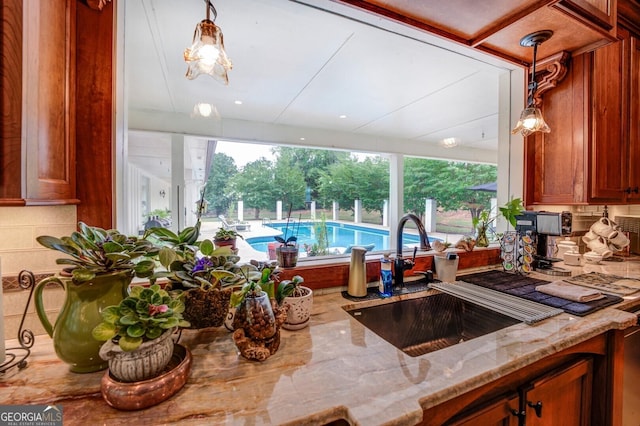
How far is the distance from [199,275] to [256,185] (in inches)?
110

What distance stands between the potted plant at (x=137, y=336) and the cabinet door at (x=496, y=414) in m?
0.71

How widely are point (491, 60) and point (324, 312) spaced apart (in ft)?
6.12

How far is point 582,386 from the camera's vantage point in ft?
3.14

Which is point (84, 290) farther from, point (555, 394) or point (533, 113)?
point (533, 113)

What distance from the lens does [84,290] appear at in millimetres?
647

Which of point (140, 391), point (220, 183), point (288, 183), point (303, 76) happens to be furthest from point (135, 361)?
point (288, 183)

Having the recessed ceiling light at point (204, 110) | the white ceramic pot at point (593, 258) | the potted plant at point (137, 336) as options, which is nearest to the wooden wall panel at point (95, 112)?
the potted plant at point (137, 336)

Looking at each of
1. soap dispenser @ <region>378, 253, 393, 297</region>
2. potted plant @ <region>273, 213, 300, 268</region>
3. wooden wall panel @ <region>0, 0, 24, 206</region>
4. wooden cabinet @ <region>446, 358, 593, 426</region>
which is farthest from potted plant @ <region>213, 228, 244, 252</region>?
wooden cabinet @ <region>446, 358, 593, 426</region>

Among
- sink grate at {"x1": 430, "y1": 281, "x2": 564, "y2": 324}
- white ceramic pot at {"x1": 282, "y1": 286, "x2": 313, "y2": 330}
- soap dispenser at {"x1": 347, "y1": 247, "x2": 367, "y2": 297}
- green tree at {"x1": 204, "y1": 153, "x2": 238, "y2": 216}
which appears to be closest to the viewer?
white ceramic pot at {"x1": 282, "y1": 286, "x2": 313, "y2": 330}

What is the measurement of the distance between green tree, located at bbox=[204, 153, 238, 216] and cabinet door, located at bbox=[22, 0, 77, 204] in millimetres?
2009

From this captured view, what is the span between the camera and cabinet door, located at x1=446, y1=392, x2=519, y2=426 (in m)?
0.68

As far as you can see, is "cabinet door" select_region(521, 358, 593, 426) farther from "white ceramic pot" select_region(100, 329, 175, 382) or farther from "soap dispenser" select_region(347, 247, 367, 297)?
"white ceramic pot" select_region(100, 329, 175, 382)

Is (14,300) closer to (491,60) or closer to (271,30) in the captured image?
(271,30)

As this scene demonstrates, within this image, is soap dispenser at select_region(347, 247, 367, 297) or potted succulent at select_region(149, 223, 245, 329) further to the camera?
soap dispenser at select_region(347, 247, 367, 297)
